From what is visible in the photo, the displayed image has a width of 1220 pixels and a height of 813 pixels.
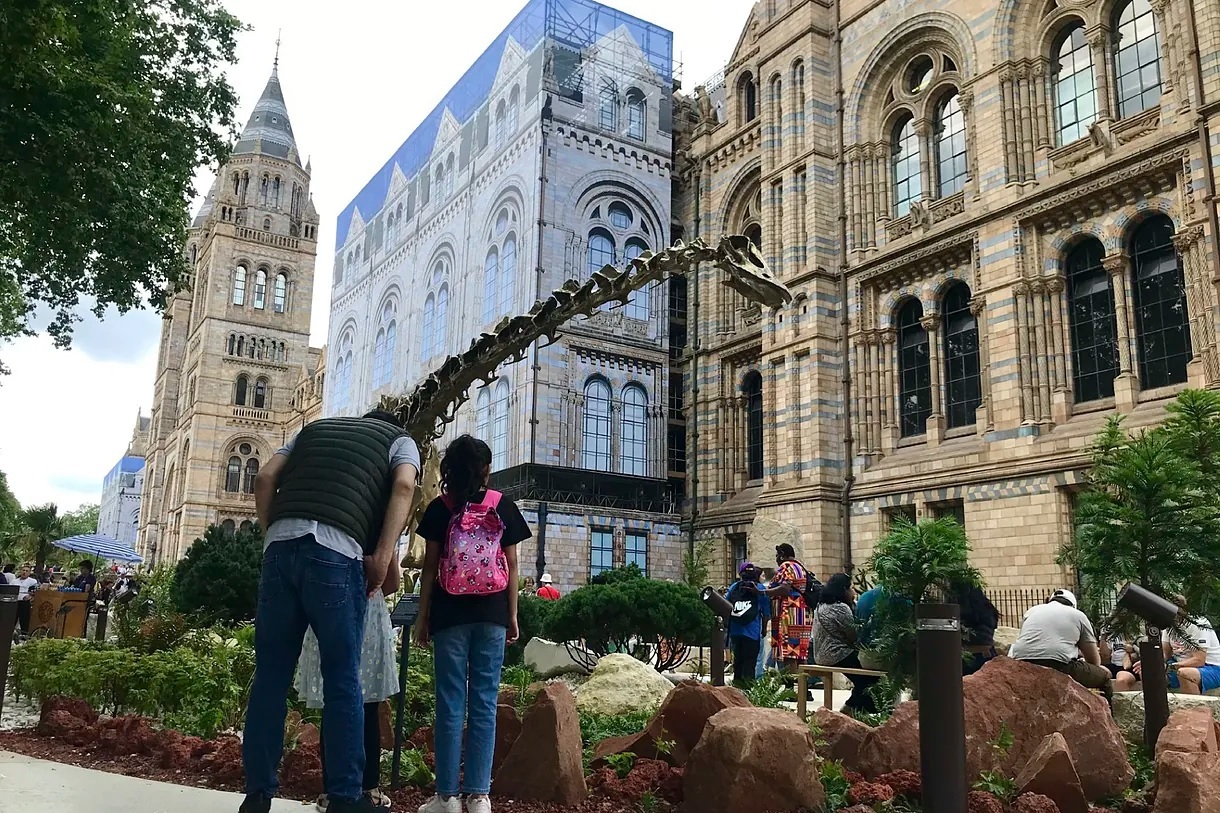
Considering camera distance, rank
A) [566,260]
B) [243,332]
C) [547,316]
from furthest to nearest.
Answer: [243,332], [566,260], [547,316]

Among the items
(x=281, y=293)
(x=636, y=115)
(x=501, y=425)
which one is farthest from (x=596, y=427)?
(x=281, y=293)

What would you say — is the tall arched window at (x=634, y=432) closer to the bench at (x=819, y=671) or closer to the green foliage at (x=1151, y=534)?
the green foliage at (x=1151, y=534)

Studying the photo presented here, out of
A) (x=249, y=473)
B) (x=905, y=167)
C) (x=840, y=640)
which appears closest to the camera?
(x=840, y=640)

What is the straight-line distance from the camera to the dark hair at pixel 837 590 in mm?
8859

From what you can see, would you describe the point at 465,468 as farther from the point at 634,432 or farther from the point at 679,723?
the point at 634,432

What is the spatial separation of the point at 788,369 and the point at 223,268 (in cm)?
4585

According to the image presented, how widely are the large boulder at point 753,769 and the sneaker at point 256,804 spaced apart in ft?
6.12

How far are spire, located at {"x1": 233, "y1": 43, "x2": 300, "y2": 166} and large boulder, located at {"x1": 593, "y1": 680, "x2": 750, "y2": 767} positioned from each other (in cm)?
6220

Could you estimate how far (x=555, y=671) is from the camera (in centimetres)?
1108

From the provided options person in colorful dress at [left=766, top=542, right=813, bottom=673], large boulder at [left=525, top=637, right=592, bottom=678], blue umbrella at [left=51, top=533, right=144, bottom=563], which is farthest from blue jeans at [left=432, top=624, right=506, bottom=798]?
blue umbrella at [left=51, top=533, right=144, bottom=563]

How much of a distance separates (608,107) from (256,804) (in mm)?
Result: 26207

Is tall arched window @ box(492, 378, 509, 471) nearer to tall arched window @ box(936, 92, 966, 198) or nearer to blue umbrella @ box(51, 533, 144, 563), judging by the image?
blue umbrella @ box(51, 533, 144, 563)

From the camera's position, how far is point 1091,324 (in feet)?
57.1

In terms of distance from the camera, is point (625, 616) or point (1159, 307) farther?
point (1159, 307)
